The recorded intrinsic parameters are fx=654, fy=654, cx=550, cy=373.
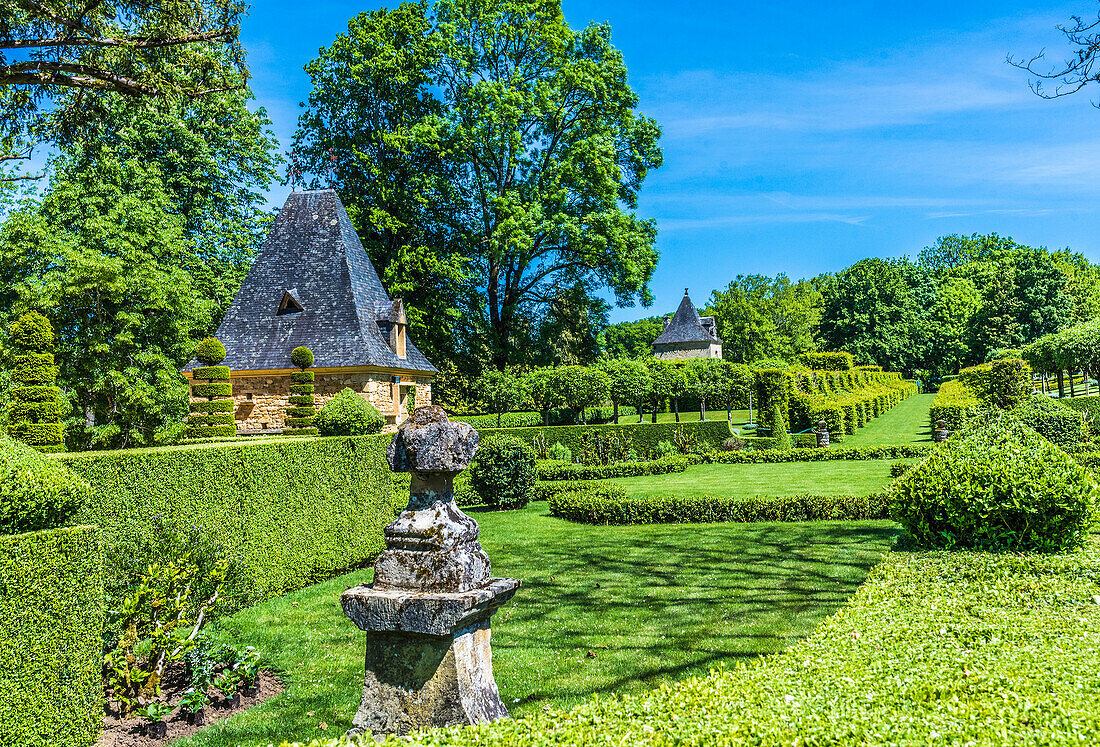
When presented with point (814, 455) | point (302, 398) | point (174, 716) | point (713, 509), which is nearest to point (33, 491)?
point (174, 716)

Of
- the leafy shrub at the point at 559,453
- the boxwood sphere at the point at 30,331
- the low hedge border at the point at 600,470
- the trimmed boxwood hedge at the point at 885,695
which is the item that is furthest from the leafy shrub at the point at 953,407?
the boxwood sphere at the point at 30,331

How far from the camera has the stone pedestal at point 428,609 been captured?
3191 mm

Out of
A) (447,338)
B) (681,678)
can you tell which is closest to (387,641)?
(681,678)

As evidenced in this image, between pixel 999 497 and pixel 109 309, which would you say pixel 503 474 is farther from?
pixel 999 497

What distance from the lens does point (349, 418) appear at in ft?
41.3

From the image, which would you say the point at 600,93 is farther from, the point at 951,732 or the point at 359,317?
the point at 951,732

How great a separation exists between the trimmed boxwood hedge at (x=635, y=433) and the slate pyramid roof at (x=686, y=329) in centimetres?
3358

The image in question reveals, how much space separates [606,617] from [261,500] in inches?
185

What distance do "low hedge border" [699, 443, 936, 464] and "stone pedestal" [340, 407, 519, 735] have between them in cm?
2137

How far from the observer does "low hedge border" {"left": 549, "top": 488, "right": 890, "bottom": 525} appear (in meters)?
12.8

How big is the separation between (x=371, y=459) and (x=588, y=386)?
17.3m

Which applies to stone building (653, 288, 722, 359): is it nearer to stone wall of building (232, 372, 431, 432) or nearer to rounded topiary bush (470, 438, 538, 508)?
stone wall of building (232, 372, 431, 432)

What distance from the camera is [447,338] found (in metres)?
31.9

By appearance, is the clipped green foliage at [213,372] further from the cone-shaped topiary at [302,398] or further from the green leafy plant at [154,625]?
the green leafy plant at [154,625]
